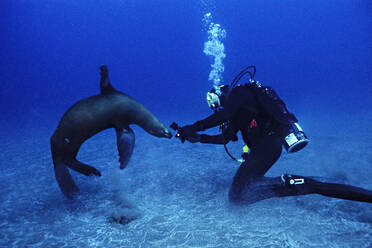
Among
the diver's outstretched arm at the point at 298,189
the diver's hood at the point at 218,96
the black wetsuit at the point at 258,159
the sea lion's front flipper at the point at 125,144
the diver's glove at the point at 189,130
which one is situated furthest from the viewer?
the diver's hood at the point at 218,96

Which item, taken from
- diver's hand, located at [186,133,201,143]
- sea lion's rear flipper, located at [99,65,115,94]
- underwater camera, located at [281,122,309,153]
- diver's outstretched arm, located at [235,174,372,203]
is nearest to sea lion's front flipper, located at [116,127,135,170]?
sea lion's rear flipper, located at [99,65,115,94]

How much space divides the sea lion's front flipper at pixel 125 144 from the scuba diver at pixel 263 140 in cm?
84

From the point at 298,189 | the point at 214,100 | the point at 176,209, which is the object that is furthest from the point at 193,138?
the point at 298,189

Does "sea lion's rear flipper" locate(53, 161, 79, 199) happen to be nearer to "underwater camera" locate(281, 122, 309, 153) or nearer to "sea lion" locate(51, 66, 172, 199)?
"sea lion" locate(51, 66, 172, 199)

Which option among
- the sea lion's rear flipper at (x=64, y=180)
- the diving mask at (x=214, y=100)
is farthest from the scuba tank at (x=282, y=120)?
the sea lion's rear flipper at (x=64, y=180)

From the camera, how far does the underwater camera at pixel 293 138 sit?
3877 mm

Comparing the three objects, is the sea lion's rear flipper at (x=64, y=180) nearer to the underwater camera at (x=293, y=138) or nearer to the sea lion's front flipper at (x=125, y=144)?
the sea lion's front flipper at (x=125, y=144)

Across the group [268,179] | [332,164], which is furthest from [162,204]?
[332,164]

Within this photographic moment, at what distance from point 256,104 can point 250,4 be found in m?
86.7

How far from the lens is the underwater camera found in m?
3.88

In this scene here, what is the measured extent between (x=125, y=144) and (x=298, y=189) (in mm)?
2912

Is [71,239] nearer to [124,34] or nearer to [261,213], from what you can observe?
[261,213]

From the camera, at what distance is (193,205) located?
4770mm

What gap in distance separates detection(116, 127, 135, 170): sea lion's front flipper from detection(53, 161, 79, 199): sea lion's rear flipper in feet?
3.48
